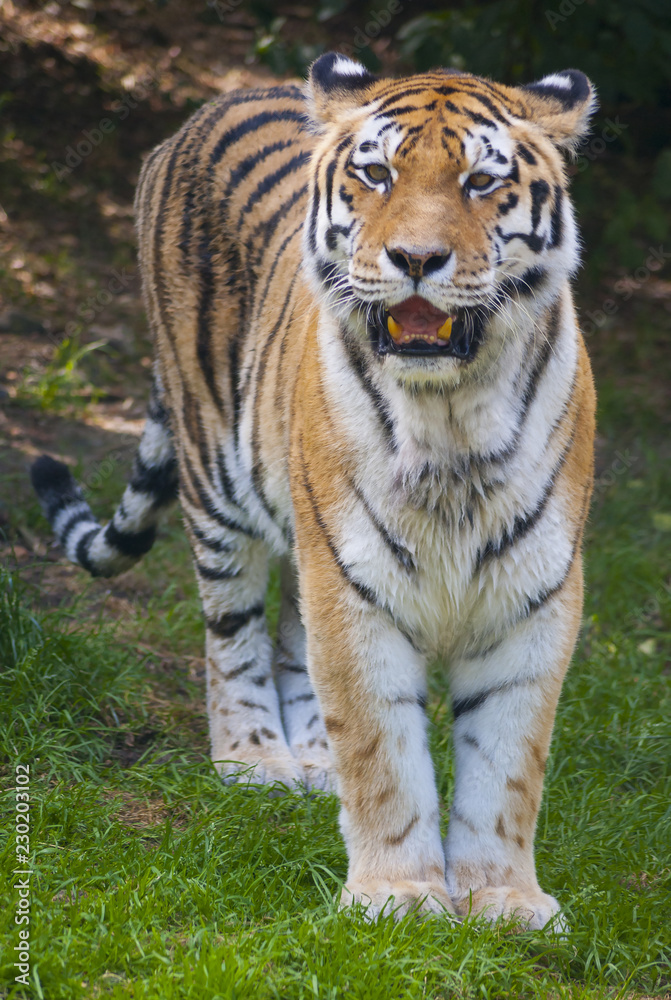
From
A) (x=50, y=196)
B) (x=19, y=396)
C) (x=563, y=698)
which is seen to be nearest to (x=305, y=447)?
(x=563, y=698)

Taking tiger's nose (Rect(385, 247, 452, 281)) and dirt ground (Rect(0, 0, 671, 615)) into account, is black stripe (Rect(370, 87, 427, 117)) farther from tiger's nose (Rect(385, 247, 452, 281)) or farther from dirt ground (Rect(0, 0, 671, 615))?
dirt ground (Rect(0, 0, 671, 615))

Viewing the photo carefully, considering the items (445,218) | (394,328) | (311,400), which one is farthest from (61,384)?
(445,218)

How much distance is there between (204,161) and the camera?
362cm

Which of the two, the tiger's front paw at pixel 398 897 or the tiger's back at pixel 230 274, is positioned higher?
the tiger's back at pixel 230 274

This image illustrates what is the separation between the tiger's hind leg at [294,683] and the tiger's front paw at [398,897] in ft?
3.77

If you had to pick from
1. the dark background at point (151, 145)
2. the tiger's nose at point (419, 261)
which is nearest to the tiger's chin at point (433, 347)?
the tiger's nose at point (419, 261)

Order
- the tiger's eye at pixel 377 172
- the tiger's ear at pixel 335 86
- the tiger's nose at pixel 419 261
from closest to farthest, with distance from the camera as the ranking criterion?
the tiger's nose at pixel 419 261, the tiger's eye at pixel 377 172, the tiger's ear at pixel 335 86

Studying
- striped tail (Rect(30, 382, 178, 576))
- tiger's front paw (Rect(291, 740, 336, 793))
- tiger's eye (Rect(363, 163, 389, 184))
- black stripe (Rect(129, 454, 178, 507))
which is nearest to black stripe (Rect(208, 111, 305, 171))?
striped tail (Rect(30, 382, 178, 576))

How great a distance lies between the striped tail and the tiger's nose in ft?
→ 6.34

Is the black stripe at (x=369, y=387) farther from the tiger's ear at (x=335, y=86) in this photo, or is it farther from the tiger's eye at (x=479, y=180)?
the tiger's ear at (x=335, y=86)

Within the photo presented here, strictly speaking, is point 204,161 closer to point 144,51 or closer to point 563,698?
point 563,698

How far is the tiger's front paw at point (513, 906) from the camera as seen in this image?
97.0 inches

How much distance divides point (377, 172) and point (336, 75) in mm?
448

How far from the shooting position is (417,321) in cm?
221
